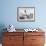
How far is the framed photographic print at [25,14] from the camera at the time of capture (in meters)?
4.26

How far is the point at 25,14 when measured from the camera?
429cm

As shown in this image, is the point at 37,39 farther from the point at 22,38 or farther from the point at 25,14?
the point at 25,14

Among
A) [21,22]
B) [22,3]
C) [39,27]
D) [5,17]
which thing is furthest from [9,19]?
[39,27]

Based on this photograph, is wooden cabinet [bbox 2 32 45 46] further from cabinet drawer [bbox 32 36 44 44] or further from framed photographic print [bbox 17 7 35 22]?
framed photographic print [bbox 17 7 35 22]

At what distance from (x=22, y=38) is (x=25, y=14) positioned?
34.6 inches

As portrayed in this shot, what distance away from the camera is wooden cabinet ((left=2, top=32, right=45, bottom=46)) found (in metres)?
3.80

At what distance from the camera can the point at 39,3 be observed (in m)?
4.29

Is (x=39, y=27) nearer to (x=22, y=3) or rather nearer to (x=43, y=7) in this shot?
(x=43, y=7)

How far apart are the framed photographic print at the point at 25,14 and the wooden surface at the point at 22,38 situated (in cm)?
66

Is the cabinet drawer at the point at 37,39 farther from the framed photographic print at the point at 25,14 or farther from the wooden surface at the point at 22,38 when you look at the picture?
the framed photographic print at the point at 25,14

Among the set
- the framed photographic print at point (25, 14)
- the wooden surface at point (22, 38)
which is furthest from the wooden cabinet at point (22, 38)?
the framed photographic print at point (25, 14)

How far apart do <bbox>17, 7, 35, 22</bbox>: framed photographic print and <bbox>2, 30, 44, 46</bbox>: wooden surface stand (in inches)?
25.9

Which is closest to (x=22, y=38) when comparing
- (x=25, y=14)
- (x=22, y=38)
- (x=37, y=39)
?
(x=22, y=38)

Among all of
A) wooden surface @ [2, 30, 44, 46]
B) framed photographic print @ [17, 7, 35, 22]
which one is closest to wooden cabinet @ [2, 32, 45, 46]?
wooden surface @ [2, 30, 44, 46]
